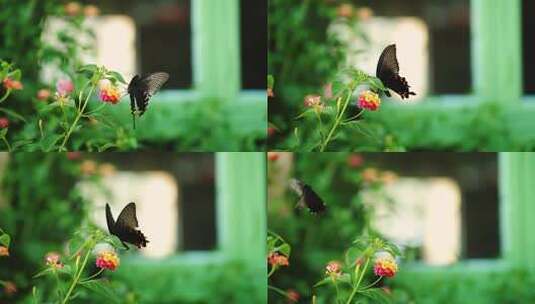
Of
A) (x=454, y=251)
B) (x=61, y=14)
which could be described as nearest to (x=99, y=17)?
(x=61, y=14)

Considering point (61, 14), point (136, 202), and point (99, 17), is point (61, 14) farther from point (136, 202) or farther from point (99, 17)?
point (136, 202)

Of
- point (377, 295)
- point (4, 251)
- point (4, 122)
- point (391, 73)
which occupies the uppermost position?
point (391, 73)

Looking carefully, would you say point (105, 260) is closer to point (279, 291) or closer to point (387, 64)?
point (279, 291)

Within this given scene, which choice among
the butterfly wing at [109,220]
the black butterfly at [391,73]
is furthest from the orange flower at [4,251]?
the black butterfly at [391,73]

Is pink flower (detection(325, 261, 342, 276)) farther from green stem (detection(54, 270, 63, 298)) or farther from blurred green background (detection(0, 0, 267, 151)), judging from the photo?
green stem (detection(54, 270, 63, 298))

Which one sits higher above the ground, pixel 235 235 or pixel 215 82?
pixel 215 82

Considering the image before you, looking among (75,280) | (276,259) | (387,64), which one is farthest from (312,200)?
(75,280)

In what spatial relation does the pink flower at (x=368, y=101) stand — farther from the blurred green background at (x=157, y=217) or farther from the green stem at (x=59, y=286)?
the green stem at (x=59, y=286)
